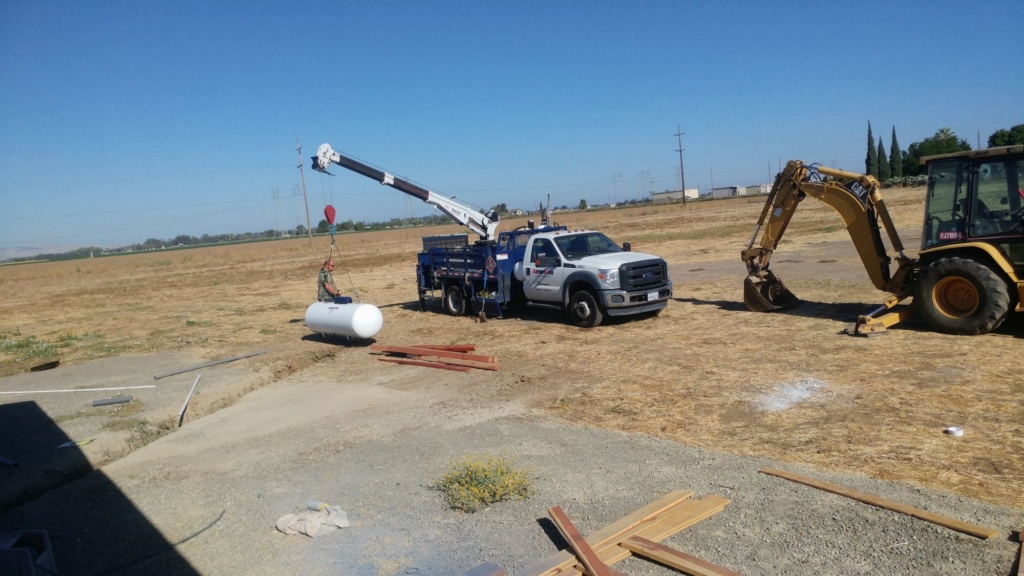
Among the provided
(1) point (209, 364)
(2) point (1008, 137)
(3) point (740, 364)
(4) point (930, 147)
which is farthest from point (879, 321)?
(4) point (930, 147)

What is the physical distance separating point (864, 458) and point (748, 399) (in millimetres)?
2177

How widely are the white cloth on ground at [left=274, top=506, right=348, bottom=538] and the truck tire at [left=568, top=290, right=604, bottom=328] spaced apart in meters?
8.71

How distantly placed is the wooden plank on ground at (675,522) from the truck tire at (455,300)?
1222 cm

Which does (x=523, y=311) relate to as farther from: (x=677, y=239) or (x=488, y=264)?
(x=677, y=239)

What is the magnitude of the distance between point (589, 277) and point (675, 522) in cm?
884

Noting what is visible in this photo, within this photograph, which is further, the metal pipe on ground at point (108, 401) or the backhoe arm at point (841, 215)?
the backhoe arm at point (841, 215)

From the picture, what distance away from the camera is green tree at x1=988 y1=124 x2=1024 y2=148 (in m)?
54.4

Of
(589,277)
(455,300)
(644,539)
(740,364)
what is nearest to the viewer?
(644,539)

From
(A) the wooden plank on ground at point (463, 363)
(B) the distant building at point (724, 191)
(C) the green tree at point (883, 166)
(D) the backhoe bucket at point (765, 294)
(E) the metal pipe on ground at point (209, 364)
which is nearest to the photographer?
(A) the wooden plank on ground at point (463, 363)

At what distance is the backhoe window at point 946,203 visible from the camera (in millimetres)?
10711

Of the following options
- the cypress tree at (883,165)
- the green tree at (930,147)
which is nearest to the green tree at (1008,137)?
the green tree at (930,147)

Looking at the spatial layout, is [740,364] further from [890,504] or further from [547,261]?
[547,261]

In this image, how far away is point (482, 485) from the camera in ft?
19.9

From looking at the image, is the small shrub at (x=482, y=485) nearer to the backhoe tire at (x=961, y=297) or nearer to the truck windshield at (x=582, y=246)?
the backhoe tire at (x=961, y=297)
